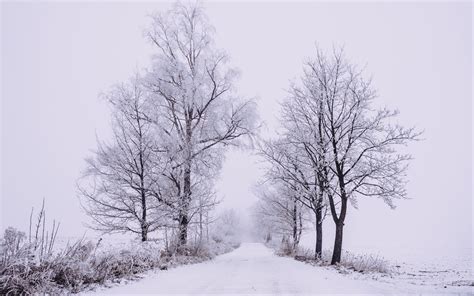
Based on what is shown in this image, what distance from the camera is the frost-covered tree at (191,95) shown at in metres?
15.4

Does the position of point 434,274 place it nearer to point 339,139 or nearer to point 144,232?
point 339,139

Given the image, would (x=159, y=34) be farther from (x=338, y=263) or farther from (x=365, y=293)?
(x=365, y=293)

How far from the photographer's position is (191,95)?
50.4ft

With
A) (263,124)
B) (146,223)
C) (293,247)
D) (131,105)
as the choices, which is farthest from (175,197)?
(293,247)

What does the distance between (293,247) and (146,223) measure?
38.4 feet

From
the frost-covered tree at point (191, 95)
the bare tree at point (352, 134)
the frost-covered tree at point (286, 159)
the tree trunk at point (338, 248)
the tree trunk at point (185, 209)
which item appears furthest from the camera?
the frost-covered tree at point (286, 159)

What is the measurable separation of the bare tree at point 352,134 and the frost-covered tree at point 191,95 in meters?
3.31

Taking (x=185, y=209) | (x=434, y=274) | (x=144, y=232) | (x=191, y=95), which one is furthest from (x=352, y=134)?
(x=144, y=232)

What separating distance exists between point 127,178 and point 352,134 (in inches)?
378

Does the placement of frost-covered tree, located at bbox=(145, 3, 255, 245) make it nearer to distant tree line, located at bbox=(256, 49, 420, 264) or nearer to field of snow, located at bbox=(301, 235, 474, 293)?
distant tree line, located at bbox=(256, 49, 420, 264)

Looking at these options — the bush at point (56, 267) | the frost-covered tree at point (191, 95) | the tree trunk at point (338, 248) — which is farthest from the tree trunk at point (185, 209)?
the tree trunk at point (338, 248)

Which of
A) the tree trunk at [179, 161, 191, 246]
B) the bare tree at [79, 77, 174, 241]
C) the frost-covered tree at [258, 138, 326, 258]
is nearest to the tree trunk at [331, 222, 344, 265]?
the frost-covered tree at [258, 138, 326, 258]

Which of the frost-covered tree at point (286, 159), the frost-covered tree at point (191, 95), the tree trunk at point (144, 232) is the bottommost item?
the tree trunk at point (144, 232)

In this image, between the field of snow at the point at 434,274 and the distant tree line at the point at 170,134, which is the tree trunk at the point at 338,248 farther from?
the distant tree line at the point at 170,134
